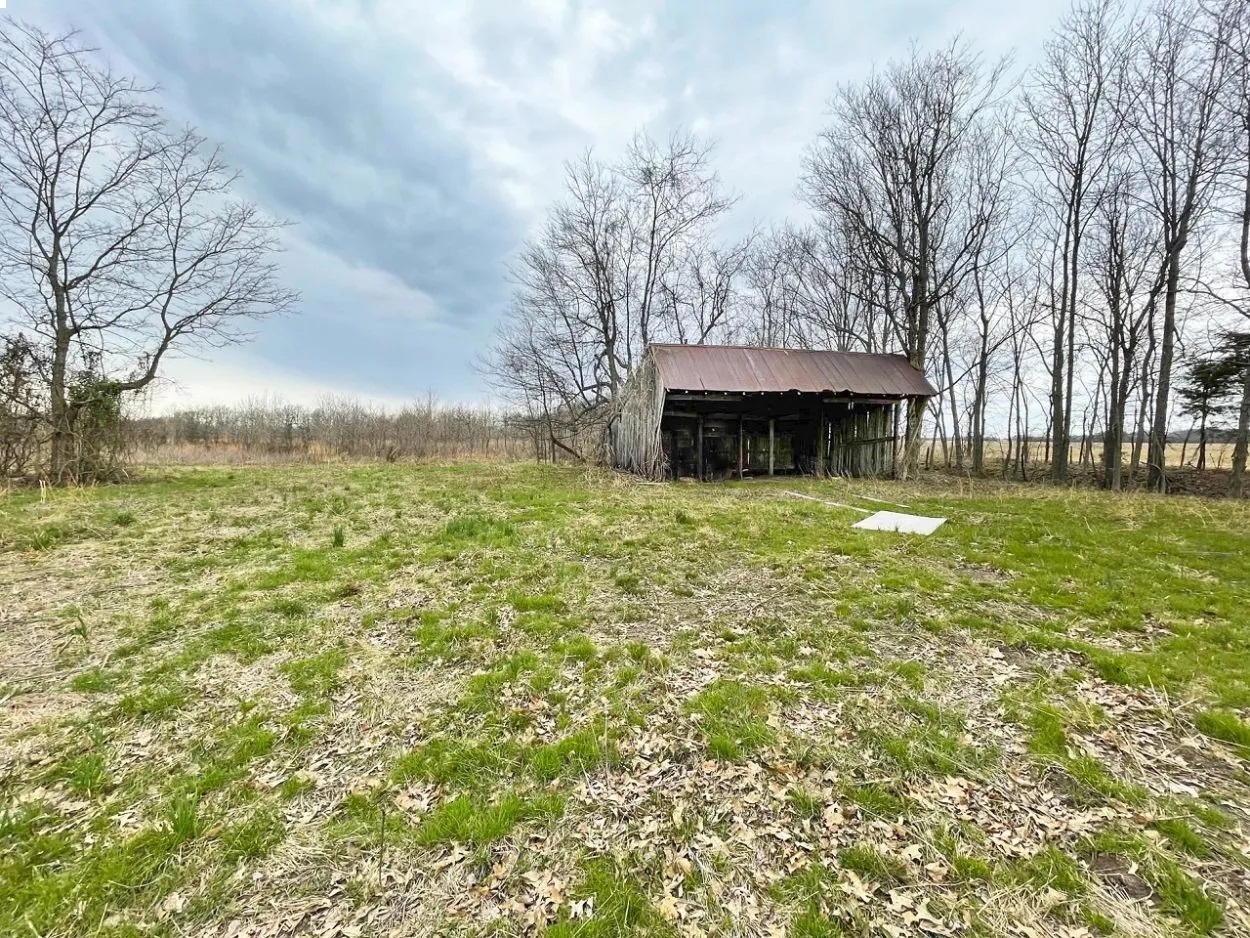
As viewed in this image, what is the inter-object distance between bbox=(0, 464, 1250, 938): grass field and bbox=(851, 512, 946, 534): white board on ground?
1.73m

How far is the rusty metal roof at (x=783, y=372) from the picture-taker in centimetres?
1510

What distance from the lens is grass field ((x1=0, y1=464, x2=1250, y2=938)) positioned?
6.49ft

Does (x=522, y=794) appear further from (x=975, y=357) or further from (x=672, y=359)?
(x=975, y=357)

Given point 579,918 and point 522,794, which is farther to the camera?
point 522,794

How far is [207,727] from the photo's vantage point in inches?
120

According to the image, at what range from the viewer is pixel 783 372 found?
16.0 m

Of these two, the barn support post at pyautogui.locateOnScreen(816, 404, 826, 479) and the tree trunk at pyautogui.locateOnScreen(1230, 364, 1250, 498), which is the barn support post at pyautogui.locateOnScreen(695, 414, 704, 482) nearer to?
the barn support post at pyautogui.locateOnScreen(816, 404, 826, 479)

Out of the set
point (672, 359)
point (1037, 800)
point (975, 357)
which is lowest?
point (1037, 800)

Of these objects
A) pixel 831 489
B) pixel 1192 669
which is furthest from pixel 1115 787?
pixel 831 489

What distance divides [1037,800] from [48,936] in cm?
435

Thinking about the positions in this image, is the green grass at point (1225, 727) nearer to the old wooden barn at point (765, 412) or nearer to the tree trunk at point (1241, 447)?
the old wooden barn at point (765, 412)

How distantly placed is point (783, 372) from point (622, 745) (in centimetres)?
1502

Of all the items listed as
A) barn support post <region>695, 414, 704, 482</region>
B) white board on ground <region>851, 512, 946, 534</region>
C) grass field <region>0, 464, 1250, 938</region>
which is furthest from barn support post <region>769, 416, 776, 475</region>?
grass field <region>0, 464, 1250, 938</region>

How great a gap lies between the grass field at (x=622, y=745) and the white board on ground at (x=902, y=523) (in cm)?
173
